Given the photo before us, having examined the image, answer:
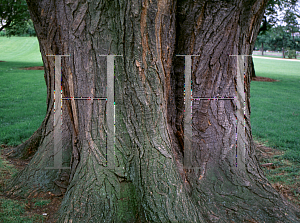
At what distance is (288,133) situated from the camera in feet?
20.5

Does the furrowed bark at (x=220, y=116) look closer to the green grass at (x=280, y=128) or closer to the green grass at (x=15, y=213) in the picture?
the green grass at (x=280, y=128)

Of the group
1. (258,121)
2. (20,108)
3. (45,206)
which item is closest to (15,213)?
(45,206)

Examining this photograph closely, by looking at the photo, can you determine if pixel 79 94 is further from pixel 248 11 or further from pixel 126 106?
pixel 248 11

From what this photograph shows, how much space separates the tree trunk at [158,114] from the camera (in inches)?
101

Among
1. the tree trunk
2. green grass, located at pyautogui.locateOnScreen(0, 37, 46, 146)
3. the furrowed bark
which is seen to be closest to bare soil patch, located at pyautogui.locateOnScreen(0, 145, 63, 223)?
the tree trunk

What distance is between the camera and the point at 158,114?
2.64 metres

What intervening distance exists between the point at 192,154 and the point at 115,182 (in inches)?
36.1

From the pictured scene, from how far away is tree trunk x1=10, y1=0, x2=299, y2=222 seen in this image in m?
2.55

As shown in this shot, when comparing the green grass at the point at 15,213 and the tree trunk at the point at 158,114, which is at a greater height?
the tree trunk at the point at 158,114

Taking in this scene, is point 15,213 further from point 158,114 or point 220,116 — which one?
point 220,116

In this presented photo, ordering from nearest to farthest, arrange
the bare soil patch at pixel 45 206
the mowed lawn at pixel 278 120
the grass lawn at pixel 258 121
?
1. the bare soil patch at pixel 45 206
2. the grass lawn at pixel 258 121
3. the mowed lawn at pixel 278 120

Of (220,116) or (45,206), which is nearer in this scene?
(220,116)

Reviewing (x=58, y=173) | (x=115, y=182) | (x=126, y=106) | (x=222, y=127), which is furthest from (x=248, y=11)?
(x=58, y=173)

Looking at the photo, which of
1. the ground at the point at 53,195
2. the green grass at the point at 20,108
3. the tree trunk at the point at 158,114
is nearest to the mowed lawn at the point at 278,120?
the ground at the point at 53,195
